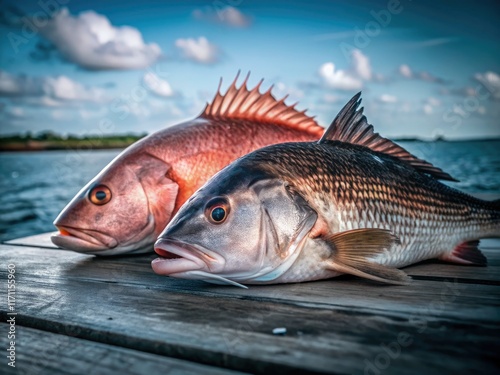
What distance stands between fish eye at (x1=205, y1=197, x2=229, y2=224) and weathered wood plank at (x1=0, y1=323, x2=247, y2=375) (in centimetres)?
65

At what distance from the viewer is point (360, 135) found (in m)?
2.46

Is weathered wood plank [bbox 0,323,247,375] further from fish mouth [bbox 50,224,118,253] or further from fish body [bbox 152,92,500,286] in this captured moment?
fish mouth [bbox 50,224,118,253]

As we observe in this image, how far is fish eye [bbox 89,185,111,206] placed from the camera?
2729 millimetres

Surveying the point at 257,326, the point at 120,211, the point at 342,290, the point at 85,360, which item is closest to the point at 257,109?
the point at 120,211

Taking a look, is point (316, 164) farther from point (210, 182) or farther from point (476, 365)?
point (476, 365)

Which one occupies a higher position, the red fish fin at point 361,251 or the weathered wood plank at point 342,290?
the red fish fin at point 361,251

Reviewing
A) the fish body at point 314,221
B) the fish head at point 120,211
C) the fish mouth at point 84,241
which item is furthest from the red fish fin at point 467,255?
the fish mouth at point 84,241

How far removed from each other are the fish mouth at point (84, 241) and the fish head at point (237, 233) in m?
0.98

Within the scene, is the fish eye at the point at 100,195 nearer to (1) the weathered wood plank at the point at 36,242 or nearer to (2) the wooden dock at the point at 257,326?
(2) the wooden dock at the point at 257,326

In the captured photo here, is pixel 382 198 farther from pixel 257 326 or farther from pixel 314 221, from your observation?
pixel 257 326

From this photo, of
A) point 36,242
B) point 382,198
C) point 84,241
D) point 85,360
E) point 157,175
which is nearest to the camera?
point 85,360

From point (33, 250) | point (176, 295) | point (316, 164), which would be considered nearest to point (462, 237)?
point (316, 164)

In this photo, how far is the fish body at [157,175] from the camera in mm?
2715

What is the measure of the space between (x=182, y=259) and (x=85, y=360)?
580mm
